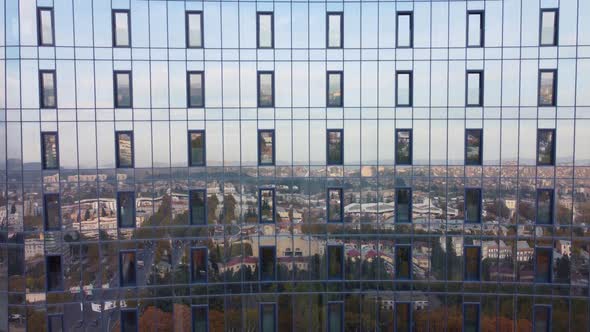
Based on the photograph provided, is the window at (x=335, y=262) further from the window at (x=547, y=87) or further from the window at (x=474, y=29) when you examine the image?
the window at (x=547, y=87)

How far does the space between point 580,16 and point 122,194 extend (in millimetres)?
22164

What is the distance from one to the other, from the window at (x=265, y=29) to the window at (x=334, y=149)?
197 inches

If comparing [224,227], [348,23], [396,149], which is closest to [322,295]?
[224,227]

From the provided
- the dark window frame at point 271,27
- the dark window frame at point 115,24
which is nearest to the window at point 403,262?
the dark window frame at point 271,27

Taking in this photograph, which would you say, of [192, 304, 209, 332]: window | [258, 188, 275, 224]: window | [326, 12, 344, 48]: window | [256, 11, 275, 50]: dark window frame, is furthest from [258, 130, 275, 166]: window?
[192, 304, 209, 332]: window

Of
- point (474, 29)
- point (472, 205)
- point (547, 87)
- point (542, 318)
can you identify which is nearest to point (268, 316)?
point (472, 205)

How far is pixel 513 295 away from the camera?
20547 mm

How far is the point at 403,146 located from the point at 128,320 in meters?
15.1

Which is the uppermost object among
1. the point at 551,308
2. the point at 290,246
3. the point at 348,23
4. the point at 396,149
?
the point at 348,23

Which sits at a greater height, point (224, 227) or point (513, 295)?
point (224, 227)

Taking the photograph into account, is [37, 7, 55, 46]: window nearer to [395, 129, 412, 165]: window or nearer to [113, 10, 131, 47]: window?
[113, 10, 131, 47]: window

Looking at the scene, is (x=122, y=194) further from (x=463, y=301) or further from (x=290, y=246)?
(x=463, y=301)

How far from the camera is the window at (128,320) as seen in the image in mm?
20359

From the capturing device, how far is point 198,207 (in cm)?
2050
